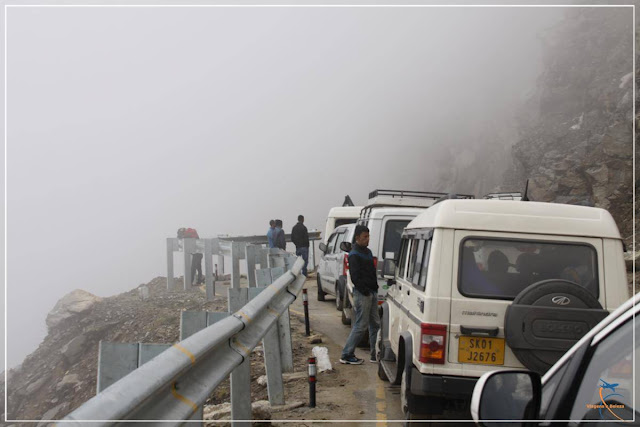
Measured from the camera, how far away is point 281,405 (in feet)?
21.6

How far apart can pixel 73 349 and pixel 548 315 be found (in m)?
10.9

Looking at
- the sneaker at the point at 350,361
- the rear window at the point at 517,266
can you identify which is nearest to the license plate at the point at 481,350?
the rear window at the point at 517,266

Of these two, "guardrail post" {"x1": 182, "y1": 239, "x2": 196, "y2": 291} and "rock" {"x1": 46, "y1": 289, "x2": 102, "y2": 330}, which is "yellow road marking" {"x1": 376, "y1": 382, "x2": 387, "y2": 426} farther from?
"rock" {"x1": 46, "y1": 289, "x2": 102, "y2": 330}

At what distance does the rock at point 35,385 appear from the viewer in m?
12.3

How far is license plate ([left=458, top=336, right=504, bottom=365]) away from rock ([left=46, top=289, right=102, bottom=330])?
11871mm

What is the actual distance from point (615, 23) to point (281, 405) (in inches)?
1460

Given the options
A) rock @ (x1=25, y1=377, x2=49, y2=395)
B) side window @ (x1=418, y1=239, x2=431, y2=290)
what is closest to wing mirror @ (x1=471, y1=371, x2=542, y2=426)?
side window @ (x1=418, y1=239, x2=431, y2=290)

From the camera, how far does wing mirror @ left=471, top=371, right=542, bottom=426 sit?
215 centimetres

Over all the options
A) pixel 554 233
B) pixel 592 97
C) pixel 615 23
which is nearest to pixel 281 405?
pixel 554 233

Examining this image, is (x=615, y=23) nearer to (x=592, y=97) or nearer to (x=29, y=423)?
(x=592, y=97)

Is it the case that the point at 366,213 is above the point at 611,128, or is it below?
below

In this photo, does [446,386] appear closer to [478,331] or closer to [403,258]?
[478,331]

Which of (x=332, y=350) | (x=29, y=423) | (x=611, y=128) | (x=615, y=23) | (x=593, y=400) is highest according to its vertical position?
(x=615, y=23)

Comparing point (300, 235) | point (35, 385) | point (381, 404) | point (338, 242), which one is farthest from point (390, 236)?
point (300, 235)
